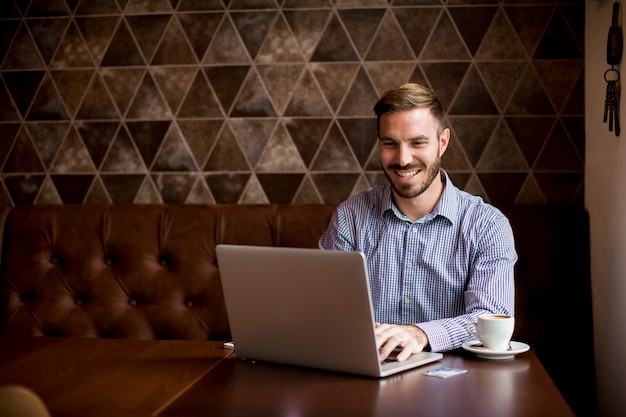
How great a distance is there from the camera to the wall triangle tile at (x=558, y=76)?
2447mm

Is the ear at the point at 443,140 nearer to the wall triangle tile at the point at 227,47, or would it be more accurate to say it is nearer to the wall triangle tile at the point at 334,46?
the wall triangle tile at the point at 334,46

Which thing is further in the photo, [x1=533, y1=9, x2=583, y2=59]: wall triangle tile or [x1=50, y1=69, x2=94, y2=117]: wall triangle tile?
[x1=50, y1=69, x2=94, y2=117]: wall triangle tile

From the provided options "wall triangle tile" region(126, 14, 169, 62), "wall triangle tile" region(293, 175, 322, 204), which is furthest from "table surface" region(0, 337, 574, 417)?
"wall triangle tile" region(126, 14, 169, 62)

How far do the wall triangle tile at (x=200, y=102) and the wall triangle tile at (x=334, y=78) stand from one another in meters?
0.37

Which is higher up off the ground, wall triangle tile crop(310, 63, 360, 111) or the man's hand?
wall triangle tile crop(310, 63, 360, 111)

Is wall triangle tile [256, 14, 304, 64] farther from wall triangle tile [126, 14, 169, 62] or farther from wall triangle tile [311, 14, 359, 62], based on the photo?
wall triangle tile [126, 14, 169, 62]

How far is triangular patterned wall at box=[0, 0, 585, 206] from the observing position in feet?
8.12

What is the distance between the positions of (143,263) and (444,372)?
1341 mm

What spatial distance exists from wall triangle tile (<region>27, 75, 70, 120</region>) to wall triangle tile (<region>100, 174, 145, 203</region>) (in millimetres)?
277

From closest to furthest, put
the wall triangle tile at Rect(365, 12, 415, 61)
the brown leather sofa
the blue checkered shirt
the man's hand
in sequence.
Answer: the man's hand, the blue checkered shirt, the brown leather sofa, the wall triangle tile at Rect(365, 12, 415, 61)

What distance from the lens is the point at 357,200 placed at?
7.06 feet

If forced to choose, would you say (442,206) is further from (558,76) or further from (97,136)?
(97,136)

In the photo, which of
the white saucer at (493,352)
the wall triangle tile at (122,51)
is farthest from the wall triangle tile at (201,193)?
the white saucer at (493,352)

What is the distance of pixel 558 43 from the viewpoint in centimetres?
246
